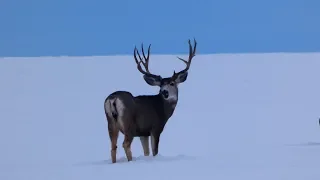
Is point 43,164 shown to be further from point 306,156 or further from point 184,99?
point 184,99

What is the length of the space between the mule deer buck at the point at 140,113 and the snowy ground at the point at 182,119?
0.30m

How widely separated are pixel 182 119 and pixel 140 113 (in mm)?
7920

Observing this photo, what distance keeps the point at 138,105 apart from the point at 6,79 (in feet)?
60.9

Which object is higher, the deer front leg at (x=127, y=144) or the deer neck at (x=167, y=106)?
the deer neck at (x=167, y=106)

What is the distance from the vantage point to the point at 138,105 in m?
11.2

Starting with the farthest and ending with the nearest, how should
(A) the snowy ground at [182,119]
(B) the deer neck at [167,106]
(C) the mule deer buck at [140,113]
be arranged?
1. (B) the deer neck at [167,106]
2. (C) the mule deer buck at [140,113]
3. (A) the snowy ground at [182,119]

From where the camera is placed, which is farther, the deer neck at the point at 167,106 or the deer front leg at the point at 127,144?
the deer neck at the point at 167,106

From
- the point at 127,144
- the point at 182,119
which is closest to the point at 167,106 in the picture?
the point at 127,144

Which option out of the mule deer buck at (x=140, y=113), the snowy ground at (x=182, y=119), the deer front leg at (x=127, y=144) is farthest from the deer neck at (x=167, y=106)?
the deer front leg at (x=127, y=144)

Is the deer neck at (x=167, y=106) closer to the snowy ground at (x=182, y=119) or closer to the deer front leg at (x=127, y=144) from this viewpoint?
the snowy ground at (x=182, y=119)

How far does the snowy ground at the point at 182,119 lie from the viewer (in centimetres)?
1040

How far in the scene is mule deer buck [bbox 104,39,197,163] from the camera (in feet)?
36.1

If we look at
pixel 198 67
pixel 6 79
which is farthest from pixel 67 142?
pixel 198 67

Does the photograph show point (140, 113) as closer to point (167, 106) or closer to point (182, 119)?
point (167, 106)
